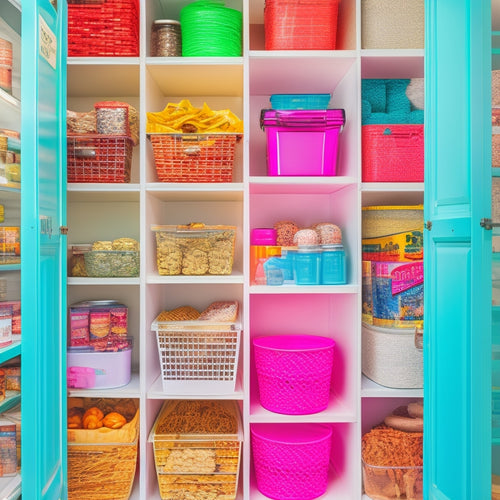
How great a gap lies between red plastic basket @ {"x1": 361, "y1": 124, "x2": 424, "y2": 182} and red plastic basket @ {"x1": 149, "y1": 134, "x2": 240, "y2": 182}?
2.03ft

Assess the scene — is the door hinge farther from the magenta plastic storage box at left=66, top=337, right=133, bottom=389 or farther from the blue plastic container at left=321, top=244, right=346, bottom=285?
the magenta plastic storage box at left=66, top=337, right=133, bottom=389

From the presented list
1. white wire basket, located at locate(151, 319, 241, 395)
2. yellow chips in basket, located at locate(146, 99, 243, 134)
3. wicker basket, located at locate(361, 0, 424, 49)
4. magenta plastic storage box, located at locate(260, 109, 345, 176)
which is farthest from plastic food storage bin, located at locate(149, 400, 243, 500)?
wicker basket, located at locate(361, 0, 424, 49)

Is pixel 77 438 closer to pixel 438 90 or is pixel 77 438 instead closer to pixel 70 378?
pixel 70 378

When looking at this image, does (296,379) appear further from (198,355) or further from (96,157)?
(96,157)

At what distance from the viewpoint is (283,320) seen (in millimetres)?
2775

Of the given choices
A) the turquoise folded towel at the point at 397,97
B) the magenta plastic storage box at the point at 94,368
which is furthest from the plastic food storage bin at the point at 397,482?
the turquoise folded towel at the point at 397,97

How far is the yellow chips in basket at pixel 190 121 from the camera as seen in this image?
7.35ft

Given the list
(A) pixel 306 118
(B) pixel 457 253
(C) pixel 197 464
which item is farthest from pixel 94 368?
(B) pixel 457 253

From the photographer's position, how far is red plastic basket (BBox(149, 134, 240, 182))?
88.0 inches

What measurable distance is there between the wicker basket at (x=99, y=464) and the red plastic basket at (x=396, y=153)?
1.64 m

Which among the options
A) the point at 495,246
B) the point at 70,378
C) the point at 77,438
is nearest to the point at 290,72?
the point at 495,246

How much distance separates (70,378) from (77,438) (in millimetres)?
264

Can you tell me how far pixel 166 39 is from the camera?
7.70ft

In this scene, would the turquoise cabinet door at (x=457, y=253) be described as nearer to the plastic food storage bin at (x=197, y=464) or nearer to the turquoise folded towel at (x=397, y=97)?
the turquoise folded towel at (x=397, y=97)
